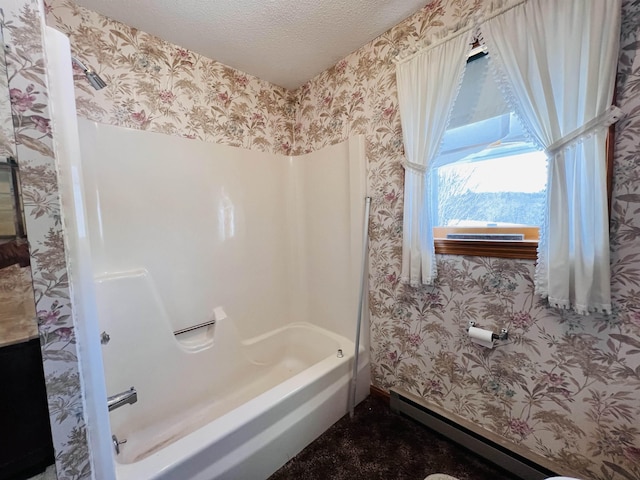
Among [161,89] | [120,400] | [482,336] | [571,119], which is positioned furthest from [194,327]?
[571,119]

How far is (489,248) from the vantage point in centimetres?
118

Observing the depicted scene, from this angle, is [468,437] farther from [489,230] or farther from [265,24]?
[265,24]

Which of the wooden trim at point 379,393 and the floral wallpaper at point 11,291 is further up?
the floral wallpaper at point 11,291

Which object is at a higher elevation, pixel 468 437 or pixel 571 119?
pixel 571 119

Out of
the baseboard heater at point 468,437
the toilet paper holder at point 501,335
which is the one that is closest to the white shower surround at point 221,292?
the baseboard heater at point 468,437

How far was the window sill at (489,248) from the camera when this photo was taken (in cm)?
108

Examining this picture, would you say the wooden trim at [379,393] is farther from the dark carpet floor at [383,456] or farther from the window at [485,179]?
the window at [485,179]

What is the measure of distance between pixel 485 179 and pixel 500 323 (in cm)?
69

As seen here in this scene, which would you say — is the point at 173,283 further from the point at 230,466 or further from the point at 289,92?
the point at 289,92

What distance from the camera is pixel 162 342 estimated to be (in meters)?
1.45

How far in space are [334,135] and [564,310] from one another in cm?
158

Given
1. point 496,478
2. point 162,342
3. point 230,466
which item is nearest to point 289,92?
point 162,342

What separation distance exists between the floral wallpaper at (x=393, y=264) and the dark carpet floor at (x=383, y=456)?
7.2 inches

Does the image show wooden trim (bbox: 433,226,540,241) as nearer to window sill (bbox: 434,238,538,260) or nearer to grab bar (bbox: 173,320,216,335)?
window sill (bbox: 434,238,538,260)
